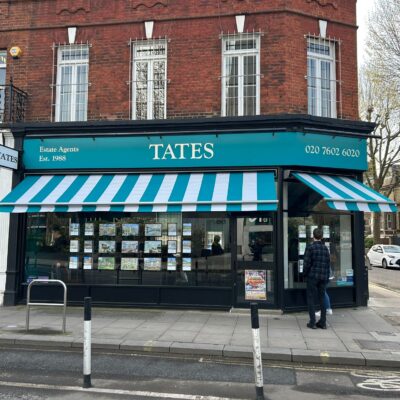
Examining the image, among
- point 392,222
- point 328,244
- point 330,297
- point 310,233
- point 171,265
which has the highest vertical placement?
point 392,222

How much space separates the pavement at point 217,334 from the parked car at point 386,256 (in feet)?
52.7

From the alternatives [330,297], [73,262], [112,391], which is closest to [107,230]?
[73,262]

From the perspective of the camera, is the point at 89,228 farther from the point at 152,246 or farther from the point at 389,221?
the point at 389,221

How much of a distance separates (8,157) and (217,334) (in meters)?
6.39

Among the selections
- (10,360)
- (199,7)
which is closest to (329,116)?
(199,7)

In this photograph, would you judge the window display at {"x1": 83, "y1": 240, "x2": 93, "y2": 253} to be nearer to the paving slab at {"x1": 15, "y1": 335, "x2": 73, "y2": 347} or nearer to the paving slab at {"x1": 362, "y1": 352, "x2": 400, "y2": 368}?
the paving slab at {"x1": 15, "y1": 335, "x2": 73, "y2": 347}

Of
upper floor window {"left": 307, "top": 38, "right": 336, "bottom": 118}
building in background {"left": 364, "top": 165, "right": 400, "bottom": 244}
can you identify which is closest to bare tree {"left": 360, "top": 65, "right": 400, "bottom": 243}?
building in background {"left": 364, "top": 165, "right": 400, "bottom": 244}

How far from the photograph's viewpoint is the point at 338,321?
9.08 meters

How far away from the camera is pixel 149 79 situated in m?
11.3

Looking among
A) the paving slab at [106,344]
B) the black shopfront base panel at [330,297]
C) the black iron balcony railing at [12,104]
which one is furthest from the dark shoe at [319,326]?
the black iron balcony railing at [12,104]

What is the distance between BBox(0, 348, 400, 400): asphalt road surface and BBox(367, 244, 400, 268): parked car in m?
20.8

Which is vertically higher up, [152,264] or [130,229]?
[130,229]

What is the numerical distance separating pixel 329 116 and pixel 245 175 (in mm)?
2945

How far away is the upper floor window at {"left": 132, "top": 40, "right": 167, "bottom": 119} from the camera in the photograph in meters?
11.1
